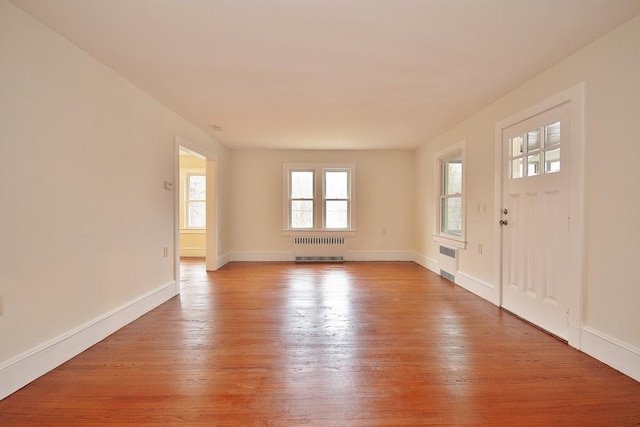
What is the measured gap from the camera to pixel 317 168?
657cm

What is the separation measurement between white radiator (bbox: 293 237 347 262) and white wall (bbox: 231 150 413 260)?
8.6 inches

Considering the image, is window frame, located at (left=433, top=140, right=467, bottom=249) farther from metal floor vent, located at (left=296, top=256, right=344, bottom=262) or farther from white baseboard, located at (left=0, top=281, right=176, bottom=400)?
white baseboard, located at (left=0, top=281, right=176, bottom=400)

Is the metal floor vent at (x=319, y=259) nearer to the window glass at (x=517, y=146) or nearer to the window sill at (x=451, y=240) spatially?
the window sill at (x=451, y=240)

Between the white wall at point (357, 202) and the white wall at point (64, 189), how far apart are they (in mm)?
3129

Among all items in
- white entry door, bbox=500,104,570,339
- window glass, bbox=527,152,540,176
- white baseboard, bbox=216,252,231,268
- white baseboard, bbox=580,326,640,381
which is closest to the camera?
white baseboard, bbox=580,326,640,381

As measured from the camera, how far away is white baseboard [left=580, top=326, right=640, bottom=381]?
200cm

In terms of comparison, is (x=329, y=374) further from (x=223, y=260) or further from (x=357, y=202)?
(x=357, y=202)

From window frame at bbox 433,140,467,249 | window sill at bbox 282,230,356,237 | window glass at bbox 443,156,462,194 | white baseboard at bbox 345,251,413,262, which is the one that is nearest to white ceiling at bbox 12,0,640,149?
window frame at bbox 433,140,467,249

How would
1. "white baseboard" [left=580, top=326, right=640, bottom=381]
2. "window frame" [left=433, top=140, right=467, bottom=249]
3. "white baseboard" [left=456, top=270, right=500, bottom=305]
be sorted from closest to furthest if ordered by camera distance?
"white baseboard" [left=580, top=326, right=640, bottom=381], "white baseboard" [left=456, top=270, right=500, bottom=305], "window frame" [left=433, top=140, right=467, bottom=249]

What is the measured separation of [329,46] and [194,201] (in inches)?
234

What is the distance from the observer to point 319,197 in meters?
6.58

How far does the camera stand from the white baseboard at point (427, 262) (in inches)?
209

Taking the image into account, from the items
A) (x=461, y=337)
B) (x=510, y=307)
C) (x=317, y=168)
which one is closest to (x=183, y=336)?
(x=461, y=337)

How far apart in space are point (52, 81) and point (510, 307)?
15.0 ft
